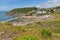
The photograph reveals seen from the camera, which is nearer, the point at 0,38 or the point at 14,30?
the point at 0,38

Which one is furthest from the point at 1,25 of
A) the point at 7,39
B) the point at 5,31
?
the point at 7,39

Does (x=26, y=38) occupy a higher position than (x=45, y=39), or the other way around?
(x=26, y=38)

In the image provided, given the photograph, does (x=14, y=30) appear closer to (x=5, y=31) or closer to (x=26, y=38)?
(x=5, y=31)

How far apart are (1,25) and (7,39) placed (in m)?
1.82

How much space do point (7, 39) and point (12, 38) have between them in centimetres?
30

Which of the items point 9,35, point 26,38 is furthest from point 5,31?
point 26,38

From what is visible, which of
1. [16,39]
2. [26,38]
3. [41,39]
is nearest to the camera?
[26,38]

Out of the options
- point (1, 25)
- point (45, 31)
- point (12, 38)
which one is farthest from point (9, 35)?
point (45, 31)

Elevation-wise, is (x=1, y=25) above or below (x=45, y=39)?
above

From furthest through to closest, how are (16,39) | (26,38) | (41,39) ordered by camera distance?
1. (41,39)
2. (16,39)
3. (26,38)

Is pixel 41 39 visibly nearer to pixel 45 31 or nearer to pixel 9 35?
pixel 45 31

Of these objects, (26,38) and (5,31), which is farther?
(5,31)

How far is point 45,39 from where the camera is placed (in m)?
14.0

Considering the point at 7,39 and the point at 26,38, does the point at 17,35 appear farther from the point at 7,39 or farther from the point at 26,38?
the point at 26,38
